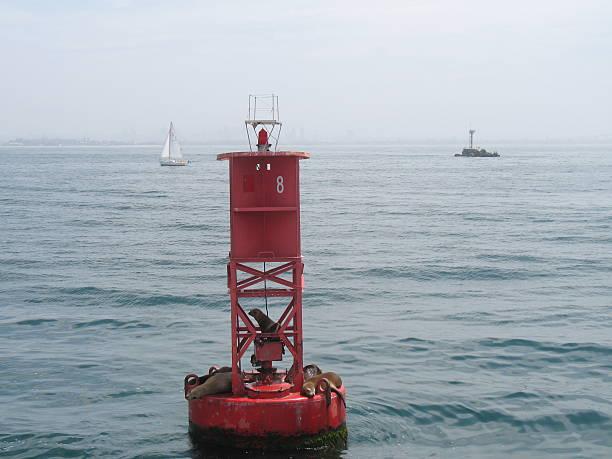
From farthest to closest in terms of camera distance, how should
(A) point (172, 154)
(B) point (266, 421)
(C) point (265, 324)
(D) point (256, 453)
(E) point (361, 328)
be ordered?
1. (A) point (172, 154)
2. (E) point (361, 328)
3. (C) point (265, 324)
4. (D) point (256, 453)
5. (B) point (266, 421)

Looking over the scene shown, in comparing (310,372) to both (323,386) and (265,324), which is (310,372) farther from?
(323,386)

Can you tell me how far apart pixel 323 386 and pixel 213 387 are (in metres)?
2.56

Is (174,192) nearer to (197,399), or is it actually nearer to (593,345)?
(593,345)

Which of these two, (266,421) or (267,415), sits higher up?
(267,415)

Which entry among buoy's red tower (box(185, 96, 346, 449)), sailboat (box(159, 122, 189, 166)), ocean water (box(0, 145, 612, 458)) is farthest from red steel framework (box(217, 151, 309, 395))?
sailboat (box(159, 122, 189, 166))

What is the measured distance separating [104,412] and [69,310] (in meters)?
13.8

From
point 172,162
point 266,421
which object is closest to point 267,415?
point 266,421

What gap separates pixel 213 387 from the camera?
20891 millimetres

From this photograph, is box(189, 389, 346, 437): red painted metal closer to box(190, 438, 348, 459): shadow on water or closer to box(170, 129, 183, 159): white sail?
box(190, 438, 348, 459): shadow on water

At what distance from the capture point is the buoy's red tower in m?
20.1

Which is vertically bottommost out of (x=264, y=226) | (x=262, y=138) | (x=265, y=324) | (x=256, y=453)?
(x=256, y=453)

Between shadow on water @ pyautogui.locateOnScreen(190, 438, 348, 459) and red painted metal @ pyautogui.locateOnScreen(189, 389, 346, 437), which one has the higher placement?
red painted metal @ pyautogui.locateOnScreen(189, 389, 346, 437)

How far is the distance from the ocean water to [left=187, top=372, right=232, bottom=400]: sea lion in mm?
1459

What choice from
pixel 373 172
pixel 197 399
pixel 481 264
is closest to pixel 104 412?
pixel 197 399
